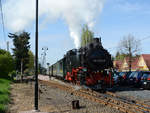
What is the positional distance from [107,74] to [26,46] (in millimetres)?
44430

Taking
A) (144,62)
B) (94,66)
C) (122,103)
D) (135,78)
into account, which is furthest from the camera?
(144,62)

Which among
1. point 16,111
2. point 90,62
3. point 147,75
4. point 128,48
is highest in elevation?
point 128,48

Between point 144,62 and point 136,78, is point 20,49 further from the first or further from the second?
point 136,78

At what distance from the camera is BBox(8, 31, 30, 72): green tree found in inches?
2069

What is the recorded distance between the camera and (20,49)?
53.9 metres

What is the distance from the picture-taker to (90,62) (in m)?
15.8

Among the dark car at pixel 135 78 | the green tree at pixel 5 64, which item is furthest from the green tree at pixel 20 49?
the dark car at pixel 135 78

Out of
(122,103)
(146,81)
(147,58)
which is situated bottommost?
(122,103)

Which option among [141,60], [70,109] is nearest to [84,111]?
[70,109]

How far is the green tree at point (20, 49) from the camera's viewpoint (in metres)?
52.5

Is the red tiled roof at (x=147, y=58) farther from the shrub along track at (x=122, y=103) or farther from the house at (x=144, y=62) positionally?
the shrub along track at (x=122, y=103)

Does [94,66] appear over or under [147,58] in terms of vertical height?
under

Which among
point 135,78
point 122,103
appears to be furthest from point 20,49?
point 122,103

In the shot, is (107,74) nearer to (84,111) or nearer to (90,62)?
(90,62)
